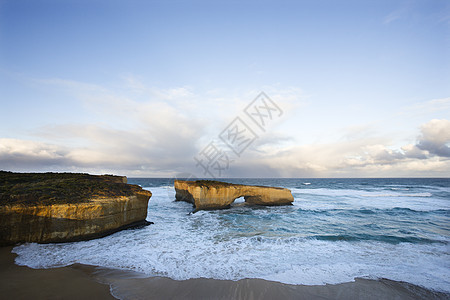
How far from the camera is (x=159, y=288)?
5.09 meters

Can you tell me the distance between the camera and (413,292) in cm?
530

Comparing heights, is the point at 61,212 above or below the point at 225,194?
above

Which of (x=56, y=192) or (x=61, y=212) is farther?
(x=56, y=192)

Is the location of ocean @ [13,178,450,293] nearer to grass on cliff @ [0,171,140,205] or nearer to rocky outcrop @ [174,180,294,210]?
grass on cliff @ [0,171,140,205]

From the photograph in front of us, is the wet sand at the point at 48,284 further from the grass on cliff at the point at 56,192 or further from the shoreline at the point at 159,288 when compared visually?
the grass on cliff at the point at 56,192

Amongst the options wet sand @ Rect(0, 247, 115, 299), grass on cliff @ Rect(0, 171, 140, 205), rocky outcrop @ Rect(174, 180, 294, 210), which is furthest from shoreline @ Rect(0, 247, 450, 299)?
rocky outcrop @ Rect(174, 180, 294, 210)

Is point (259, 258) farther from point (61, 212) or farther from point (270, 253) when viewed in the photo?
point (61, 212)

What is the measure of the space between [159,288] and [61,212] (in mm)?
5762

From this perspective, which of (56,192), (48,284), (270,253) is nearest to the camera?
(48,284)

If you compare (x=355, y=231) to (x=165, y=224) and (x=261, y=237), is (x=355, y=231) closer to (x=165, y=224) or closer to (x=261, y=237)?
(x=261, y=237)

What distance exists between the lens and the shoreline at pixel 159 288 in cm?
476

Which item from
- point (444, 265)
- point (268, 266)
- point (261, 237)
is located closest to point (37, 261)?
point (268, 266)

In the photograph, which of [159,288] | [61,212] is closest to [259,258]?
[159,288]

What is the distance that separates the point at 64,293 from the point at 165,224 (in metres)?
7.49
